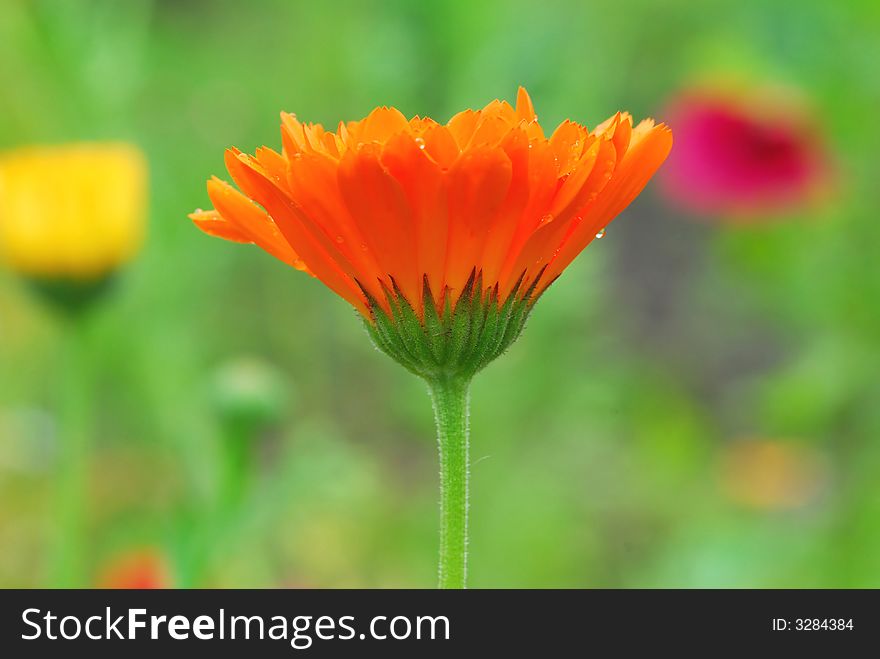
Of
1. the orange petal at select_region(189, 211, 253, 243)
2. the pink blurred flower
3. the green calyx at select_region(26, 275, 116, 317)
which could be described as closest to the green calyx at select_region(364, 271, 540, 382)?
the orange petal at select_region(189, 211, 253, 243)

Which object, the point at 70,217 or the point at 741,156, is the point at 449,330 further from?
the point at 741,156

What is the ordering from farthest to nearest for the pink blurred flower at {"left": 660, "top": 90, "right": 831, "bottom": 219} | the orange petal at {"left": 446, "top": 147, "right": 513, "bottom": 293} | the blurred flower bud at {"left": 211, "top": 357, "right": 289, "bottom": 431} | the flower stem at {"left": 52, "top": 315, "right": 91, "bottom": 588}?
the pink blurred flower at {"left": 660, "top": 90, "right": 831, "bottom": 219}
the blurred flower bud at {"left": 211, "top": 357, "right": 289, "bottom": 431}
the flower stem at {"left": 52, "top": 315, "right": 91, "bottom": 588}
the orange petal at {"left": 446, "top": 147, "right": 513, "bottom": 293}

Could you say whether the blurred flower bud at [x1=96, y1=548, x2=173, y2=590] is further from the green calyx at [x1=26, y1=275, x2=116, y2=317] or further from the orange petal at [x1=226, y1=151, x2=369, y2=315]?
the orange petal at [x1=226, y1=151, x2=369, y2=315]

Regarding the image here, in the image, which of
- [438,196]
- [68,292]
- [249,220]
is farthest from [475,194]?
[68,292]

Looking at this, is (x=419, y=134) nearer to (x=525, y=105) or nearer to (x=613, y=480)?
(x=525, y=105)

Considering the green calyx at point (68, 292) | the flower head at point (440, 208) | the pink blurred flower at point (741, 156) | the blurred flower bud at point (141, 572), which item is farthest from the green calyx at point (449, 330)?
the pink blurred flower at point (741, 156)
